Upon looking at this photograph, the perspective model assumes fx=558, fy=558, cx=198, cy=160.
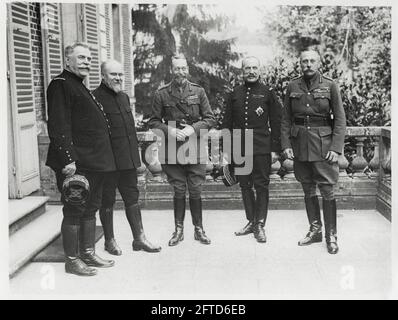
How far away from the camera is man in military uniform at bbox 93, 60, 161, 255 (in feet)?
15.4

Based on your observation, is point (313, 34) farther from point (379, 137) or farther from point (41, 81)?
point (41, 81)

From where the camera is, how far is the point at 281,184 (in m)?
6.41

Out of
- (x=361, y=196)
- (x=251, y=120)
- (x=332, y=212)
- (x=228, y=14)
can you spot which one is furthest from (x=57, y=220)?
(x=228, y=14)

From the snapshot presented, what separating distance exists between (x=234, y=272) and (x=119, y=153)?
4.56ft

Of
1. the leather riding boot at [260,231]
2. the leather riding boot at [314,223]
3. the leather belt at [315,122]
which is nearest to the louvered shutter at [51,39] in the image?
the leather riding boot at [260,231]

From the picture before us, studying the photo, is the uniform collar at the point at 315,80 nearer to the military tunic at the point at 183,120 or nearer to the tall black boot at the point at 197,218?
the military tunic at the point at 183,120

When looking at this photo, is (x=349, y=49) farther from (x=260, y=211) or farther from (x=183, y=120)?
(x=183, y=120)

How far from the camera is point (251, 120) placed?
208 inches

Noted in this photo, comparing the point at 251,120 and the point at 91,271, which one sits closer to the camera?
the point at 91,271

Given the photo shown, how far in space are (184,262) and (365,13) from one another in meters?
8.22

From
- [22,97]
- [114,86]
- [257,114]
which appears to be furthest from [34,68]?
[257,114]

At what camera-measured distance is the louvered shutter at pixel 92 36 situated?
7.38 metres

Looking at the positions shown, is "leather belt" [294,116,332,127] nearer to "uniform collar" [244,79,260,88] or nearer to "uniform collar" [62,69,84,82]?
"uniform collar" [244,79,260,88]

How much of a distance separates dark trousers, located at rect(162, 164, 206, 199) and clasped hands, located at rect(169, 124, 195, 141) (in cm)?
29
